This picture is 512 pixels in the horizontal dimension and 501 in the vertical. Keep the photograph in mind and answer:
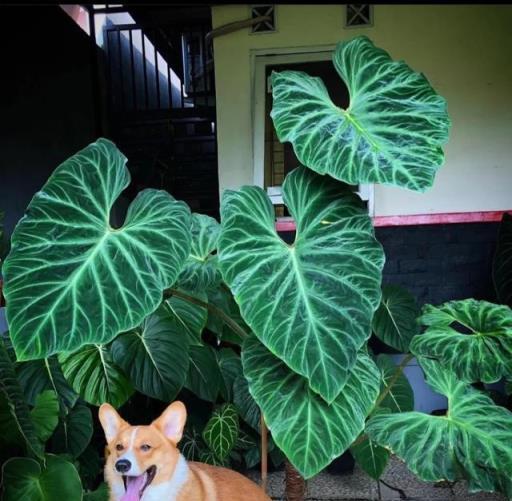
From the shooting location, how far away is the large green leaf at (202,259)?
1210mm

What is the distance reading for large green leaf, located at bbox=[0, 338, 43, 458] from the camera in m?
0.98

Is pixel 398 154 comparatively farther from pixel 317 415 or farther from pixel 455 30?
pixel 455 30

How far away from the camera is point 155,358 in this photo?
1.32 m

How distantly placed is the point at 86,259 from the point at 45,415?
46cm

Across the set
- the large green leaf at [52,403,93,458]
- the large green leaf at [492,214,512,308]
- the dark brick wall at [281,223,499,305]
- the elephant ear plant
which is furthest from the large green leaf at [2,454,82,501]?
the large green leaf at [492,214,512,308]

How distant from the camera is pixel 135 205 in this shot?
1.06 metres

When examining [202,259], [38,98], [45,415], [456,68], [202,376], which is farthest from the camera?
[38,98]

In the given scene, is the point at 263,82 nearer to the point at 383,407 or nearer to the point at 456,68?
the point at 456,68

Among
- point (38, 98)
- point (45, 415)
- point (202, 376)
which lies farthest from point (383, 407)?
point (38, 98)

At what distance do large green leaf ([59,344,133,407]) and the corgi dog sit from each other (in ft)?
1.06

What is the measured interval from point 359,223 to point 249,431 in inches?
42.5

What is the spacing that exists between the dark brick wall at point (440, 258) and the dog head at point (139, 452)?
1.53 metres

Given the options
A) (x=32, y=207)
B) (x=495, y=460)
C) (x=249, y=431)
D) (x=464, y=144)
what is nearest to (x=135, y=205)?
(x=32, y=207)

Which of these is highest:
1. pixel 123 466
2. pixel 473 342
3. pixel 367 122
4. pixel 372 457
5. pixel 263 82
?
pixel 263 82
